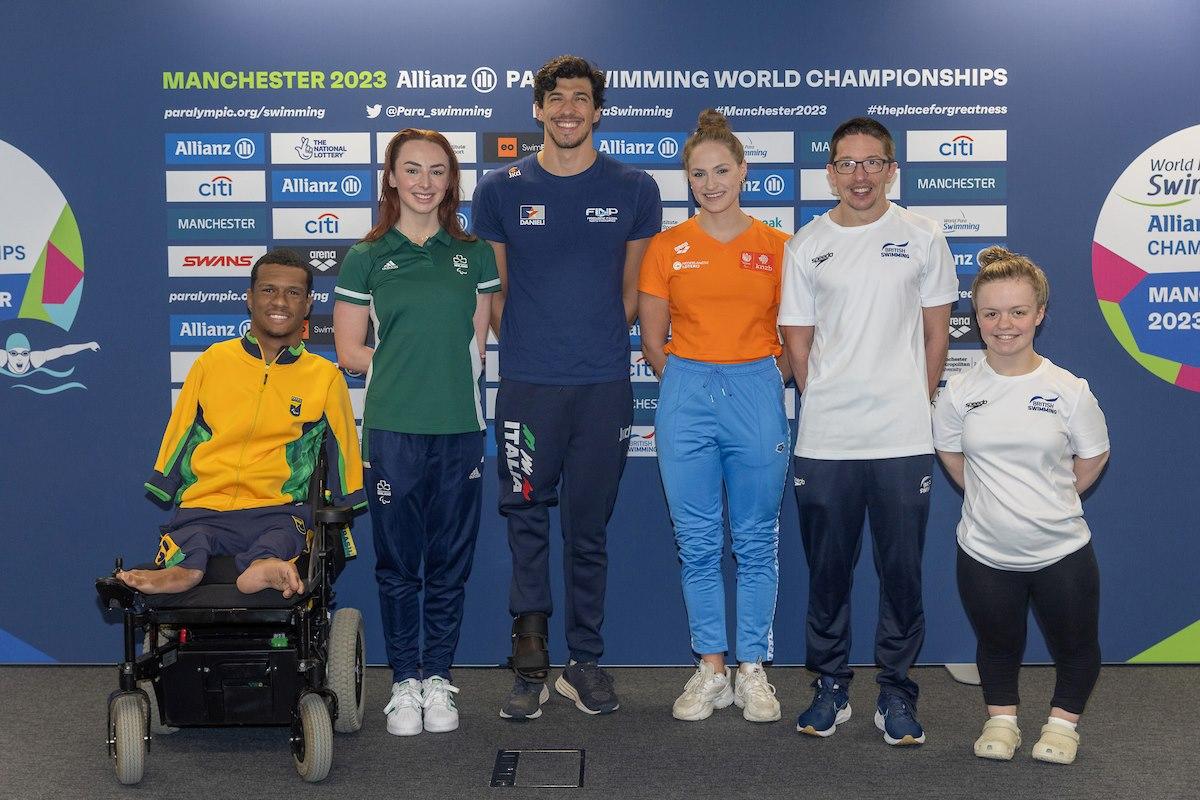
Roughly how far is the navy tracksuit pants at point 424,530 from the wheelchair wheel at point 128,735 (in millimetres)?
781

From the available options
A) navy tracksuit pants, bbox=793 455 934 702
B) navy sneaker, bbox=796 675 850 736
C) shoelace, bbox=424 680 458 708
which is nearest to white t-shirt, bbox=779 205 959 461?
navy tracksuit pants, bbox=793 455 934 702

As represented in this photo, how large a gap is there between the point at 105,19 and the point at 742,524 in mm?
2887

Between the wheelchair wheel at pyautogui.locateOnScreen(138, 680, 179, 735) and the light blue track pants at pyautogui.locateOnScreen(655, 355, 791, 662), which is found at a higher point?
the light blue track pants at pyautogui.locateOnScreen(655, 355, 791, 662)

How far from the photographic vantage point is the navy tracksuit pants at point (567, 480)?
3596 millimetres

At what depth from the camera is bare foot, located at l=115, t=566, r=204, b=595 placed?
3117 mm

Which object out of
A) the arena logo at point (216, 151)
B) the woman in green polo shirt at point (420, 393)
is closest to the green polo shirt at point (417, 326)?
the woman in green polo shirt at point (420, 393)

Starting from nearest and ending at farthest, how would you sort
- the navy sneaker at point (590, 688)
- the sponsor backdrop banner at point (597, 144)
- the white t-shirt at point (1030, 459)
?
the white t-shirt at point (1030, 459), the navy sneaker at point (590, 688), the sponsor backdrop banner at point (597, 144)

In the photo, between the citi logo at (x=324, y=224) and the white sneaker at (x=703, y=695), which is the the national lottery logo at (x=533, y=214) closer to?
the citi logo at (x=324, y=224)

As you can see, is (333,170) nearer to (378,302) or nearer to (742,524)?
(378,302)

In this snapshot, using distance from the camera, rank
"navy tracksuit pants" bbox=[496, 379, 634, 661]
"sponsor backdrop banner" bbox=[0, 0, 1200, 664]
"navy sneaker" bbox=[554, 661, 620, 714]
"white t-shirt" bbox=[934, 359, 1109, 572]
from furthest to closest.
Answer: "sponsor backdrop banner" bbox=[0, 0, 1200, 664], "navy sneaker" bbox=[554, 661, 620, 714], "navy tracksuit pants" bbox=[496, 379, 634, 661], "white t-shirt" bbox=[934, 359, 1109, 572]

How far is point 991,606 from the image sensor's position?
3.36 metres

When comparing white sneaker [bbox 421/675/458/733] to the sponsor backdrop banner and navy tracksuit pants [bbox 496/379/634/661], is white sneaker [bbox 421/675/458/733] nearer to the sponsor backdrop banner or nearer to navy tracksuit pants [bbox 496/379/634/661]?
navy tracksuit pants [bbox 496/379/634/661]

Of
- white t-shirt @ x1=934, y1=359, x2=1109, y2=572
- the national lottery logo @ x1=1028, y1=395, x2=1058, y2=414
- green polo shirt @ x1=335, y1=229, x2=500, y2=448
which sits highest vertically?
green polo shirt @ x1=335, y1=229, x2=500, y2=448

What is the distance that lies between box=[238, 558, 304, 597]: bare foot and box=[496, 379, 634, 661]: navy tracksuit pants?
76 cm
